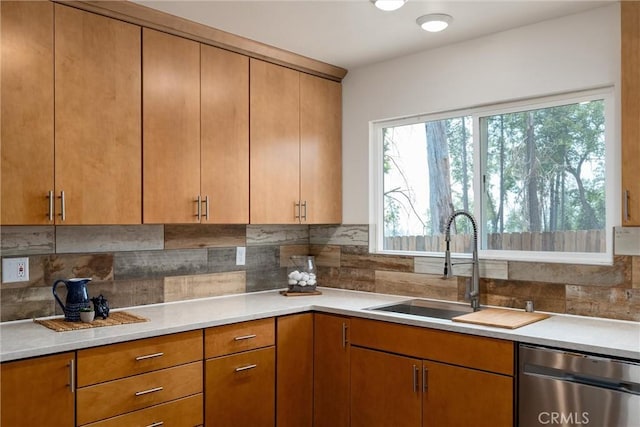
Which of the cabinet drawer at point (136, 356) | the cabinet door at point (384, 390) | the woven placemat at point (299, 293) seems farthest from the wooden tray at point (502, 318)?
the cabinet drawer at point (136, 356)

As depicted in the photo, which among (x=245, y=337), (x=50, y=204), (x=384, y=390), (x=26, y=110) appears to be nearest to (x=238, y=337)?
(x=245, y=337)

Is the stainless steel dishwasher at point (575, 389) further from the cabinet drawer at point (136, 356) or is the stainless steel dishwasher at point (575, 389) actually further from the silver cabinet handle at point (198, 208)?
the silver cabinet handle at point (198, 208)

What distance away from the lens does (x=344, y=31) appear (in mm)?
2879

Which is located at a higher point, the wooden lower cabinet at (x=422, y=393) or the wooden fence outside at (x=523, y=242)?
the wooden fence outside at (x=523, y=242)

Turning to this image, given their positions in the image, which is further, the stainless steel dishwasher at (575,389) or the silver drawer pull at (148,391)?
the silver drawer pull at (148,391)

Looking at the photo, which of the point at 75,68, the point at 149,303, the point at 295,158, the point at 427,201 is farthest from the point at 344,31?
the point at 149,303

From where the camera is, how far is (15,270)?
8.18ft

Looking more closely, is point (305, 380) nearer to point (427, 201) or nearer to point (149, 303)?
point (149, 303)

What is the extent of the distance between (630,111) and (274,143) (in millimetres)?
1905

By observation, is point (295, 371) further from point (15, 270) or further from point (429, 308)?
point (15, 270)

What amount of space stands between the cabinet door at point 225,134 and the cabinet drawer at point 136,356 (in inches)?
29.5

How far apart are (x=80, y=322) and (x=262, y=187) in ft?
4.14

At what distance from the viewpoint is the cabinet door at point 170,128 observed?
2648 mm

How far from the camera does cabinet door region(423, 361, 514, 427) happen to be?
2262mm
